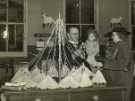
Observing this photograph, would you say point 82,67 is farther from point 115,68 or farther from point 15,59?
point 15,59

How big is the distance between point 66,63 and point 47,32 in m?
2.60

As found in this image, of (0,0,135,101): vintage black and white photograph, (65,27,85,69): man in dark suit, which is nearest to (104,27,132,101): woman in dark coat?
(0,0,135,101): vintage black and white photograph

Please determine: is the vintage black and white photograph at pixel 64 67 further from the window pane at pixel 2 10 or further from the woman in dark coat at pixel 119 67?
the window pane at pixel 2 10

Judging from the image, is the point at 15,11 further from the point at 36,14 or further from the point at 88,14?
the point at 88,14

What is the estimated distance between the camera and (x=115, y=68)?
3.31 meters

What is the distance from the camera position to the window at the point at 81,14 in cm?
593

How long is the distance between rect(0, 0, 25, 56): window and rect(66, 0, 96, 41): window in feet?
3.03

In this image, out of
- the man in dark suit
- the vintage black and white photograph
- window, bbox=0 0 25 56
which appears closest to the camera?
the vintage black and white photograph

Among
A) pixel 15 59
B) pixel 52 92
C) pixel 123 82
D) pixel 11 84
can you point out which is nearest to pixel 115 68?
pixel 123 82

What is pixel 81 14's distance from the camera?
597 centimetres

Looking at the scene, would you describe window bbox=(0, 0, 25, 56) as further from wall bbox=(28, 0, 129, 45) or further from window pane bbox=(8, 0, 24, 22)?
wall bbox=(28, 0, 129, 45)

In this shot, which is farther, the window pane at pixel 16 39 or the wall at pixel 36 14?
the window pane at pixel 16 39

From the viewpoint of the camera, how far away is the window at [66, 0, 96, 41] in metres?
5.93

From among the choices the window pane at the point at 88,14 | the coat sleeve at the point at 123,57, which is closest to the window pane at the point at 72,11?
the window pane at the point at 88,14
